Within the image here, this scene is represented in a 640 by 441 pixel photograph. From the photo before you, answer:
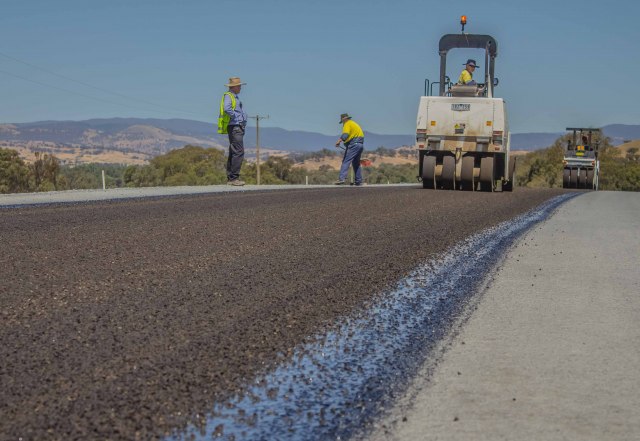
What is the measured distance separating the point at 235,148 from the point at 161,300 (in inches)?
542

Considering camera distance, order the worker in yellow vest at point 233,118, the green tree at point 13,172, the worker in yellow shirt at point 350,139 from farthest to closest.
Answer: the green tree at point 13,172 < the worker in yellow shirt at point 350,139 < the worker in yellow vest at point 233,118

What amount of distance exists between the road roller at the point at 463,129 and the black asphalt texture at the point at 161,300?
9.86 metres

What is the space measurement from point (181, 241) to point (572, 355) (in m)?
4.31

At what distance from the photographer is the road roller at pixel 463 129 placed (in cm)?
1919

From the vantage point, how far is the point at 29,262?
18.9ft

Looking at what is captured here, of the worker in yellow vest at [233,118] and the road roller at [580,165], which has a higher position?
the worker in yellow vest at [233,118]

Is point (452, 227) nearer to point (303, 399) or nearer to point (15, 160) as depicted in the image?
point (303, 399)

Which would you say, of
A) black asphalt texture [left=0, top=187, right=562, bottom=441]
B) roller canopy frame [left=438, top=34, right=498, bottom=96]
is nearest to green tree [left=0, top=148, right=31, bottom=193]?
roller canopy frame [left=438, top=34, right=498, bottom=96]

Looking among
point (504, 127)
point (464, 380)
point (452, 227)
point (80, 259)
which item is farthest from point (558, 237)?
point (504, 127)

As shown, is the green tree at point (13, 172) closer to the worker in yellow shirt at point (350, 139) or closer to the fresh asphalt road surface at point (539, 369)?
the worker in yellow shirt at point (350, 139)

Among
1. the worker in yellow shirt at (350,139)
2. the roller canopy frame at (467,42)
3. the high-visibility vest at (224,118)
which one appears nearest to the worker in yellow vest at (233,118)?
the high-visibility vest at (224,118)

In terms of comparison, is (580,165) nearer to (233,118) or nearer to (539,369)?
(233,118)

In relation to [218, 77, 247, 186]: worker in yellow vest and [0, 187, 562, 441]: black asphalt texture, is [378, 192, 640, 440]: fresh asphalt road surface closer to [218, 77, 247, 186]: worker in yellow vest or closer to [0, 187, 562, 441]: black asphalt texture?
[0, 187, 562, 441]: black asphalt texture

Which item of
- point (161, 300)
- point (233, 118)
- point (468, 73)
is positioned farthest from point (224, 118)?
point (161, 300)
